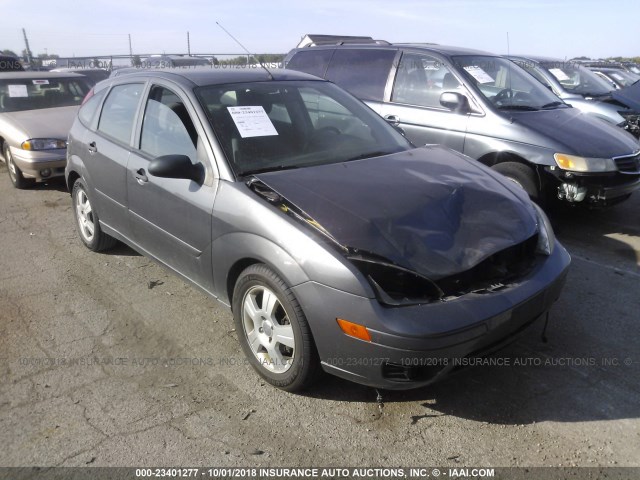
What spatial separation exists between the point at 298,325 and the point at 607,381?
1.80 m

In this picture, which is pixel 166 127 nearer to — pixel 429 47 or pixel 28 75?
pixel 429 47

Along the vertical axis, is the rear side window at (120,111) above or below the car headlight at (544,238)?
above

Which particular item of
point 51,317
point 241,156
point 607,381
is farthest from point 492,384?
point 51,317

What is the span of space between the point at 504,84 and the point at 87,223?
4791mm

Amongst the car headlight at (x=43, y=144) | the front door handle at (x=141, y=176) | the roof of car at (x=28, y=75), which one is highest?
the front door handle at (x=141, y=176)

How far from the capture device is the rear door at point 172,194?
3.28 meters

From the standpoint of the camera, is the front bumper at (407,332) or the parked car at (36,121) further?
the parked car at (36,121)

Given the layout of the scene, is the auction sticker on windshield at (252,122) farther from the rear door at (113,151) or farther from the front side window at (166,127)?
the rear door at (113,151)

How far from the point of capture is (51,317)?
3.90m

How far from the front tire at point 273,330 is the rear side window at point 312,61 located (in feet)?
15.5

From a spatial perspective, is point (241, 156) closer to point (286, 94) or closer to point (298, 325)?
point (286, 94)

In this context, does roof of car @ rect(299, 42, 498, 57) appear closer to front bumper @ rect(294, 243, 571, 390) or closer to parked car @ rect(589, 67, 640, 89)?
front bumper @ rect(294, 243, 571, 390)

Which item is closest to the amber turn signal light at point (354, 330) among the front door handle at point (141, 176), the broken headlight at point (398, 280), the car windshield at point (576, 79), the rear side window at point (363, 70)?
the broken headlight at point (398, 280)

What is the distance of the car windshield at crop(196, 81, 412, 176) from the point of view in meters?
3.34
